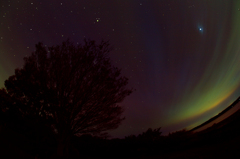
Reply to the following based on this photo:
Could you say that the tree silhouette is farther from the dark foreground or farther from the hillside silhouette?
the dark foreground

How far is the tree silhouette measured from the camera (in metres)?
7.84

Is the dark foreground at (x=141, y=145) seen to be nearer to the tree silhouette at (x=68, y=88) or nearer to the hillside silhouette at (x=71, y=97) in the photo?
the hillside silhouette at (x=71, y=97)

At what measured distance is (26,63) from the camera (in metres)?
8.46

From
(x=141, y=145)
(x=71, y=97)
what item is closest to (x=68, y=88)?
(x=71, y=97)

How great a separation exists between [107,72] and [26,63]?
5.56 m

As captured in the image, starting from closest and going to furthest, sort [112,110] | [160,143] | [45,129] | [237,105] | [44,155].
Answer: [45,129] → [112,110] → [44,155] → [160,143] → [237,105]

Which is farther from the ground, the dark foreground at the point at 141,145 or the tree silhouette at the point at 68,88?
the tree silhouette at the point at 68,88

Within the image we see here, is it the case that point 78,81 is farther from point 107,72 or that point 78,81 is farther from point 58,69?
point 107,72

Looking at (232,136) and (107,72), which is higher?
(107,72)

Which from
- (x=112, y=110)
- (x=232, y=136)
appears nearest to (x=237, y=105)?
(x=232, y=136)

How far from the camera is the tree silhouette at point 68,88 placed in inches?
309

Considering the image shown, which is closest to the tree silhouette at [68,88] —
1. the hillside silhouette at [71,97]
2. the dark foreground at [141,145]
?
the hillside silhouette at [71,97]

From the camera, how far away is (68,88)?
783cm

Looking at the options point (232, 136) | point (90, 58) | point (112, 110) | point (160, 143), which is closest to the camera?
point (232, 136)
